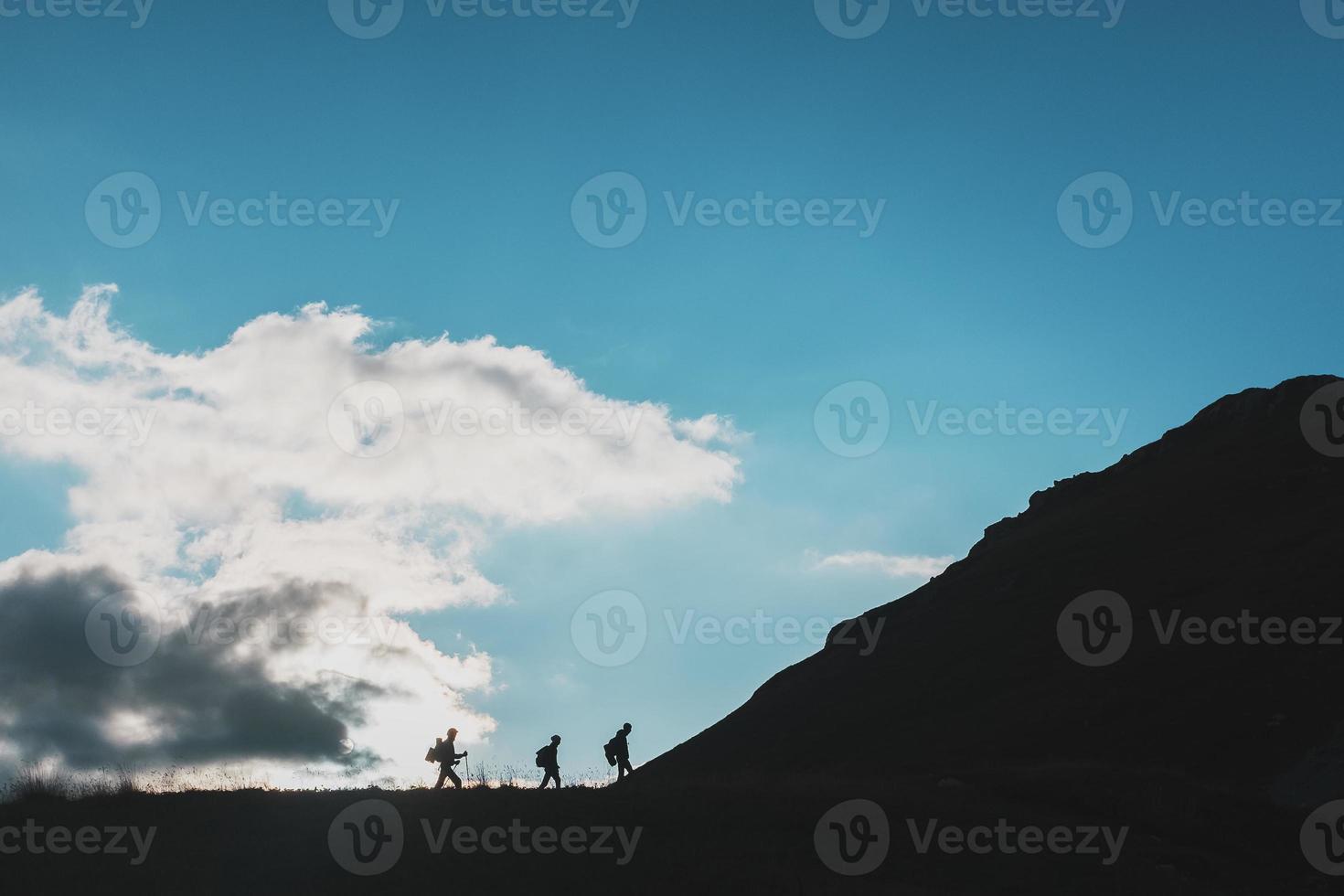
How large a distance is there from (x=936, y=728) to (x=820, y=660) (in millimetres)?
32716

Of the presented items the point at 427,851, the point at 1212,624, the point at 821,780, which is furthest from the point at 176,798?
the point at 1212,624

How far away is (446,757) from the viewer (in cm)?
3078

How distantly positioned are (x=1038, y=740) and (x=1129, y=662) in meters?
12.5

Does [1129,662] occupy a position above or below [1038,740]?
above

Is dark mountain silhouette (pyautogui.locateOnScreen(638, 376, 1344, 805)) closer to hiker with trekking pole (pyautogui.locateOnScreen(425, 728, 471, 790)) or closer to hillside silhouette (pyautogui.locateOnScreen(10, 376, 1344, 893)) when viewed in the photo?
hillside silhouette (pyautogui.locateOnScreen(10, 376, 1344, 893))

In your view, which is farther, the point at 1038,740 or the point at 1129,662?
the point at 1129,662

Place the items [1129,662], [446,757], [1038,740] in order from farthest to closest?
[1129,662] → [1038,740] → [446,757]

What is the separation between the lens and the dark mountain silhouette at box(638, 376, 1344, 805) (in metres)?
54.9

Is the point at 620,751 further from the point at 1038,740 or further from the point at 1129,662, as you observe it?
the point at 1129,662

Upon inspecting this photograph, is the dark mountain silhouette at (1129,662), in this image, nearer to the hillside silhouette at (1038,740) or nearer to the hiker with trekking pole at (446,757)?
the hillside silhouette at (1038,740)

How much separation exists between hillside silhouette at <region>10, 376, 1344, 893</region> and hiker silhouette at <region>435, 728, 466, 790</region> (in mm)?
2317

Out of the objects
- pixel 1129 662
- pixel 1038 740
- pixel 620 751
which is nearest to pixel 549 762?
pixel 620 751

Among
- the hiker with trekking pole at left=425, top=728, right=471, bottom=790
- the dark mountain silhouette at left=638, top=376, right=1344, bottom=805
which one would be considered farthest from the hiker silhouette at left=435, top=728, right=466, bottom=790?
the dark mountain silhouette at left=638, top=376, right=1344, bottom=805

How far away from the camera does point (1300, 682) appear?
194ft
